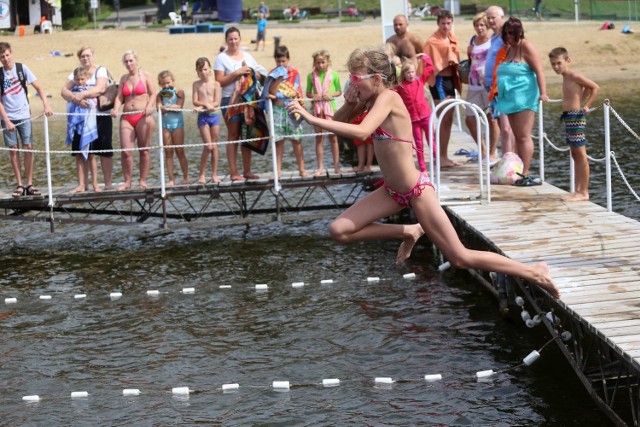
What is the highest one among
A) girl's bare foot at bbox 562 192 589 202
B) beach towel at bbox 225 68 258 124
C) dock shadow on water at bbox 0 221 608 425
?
beach towel at bbox 225 68 258 124

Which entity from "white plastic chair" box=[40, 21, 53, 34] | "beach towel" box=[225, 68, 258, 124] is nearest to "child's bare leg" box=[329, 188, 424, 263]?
"beach towel" box=[225, 68, 258, 124]

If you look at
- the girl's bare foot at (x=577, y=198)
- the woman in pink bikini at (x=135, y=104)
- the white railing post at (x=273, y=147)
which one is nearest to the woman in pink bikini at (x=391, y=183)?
the girl's bare foot at (x=577, y=198)

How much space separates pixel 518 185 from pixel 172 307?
193 inches

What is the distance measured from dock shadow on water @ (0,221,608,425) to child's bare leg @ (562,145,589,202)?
171 centimetres

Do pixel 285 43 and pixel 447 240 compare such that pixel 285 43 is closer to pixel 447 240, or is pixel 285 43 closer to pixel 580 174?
pixel 580 174

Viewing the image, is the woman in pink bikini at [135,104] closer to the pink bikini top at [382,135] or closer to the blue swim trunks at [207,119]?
the blue swim trunks at [207,119]

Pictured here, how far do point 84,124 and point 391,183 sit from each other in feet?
26.4

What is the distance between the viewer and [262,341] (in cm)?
1177

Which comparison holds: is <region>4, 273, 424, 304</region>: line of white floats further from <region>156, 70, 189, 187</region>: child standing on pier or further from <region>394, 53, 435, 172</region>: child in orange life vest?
<region>156, 70, 189, 187</region>: child standing on pier

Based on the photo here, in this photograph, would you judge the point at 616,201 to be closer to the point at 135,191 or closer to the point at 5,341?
the point at 135,191

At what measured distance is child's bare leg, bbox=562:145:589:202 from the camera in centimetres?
1302

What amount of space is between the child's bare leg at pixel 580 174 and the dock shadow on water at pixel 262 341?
1.71m

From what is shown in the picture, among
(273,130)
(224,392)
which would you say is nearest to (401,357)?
(224,392)

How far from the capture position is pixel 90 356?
37.6 feet
